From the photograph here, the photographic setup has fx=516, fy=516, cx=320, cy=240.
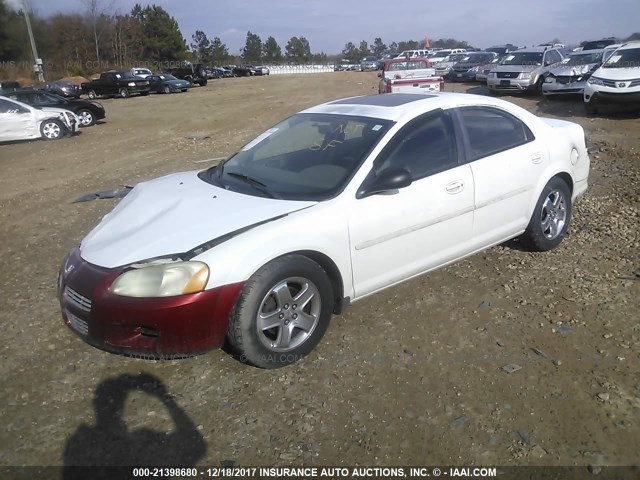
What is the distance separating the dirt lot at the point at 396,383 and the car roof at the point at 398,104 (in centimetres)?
140

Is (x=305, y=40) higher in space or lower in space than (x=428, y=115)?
higher

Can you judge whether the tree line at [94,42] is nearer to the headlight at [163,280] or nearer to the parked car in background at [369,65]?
the parked car in background at [369,65]

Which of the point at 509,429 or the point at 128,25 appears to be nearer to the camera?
the point at 509,429

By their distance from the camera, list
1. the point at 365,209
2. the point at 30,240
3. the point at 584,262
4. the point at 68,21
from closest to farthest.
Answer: the point at 365,209
the point at 584,262
the point at 30,240
the point at 68,21

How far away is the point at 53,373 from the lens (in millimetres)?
3281

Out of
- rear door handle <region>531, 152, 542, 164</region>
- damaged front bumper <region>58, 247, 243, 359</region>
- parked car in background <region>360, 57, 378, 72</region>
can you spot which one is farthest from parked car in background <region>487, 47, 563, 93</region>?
parked car in background <region>360, 57, 378, 72</region>

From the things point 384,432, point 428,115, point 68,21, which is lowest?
point 384,432

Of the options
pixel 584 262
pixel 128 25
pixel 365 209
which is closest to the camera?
pixel 365 209

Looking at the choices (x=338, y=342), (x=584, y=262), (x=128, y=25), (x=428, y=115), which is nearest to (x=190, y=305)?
(x=338, y=342)

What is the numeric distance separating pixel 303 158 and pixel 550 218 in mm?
2397

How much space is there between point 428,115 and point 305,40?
129225 millimetres

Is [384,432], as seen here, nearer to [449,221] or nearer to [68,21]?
[449,221]

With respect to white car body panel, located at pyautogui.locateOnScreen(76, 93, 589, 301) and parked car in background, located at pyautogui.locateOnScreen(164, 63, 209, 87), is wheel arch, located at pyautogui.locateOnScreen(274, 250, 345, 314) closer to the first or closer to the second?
white car body panel, located at pyautogui.locateOnScreen(76, 93, 589, 301)

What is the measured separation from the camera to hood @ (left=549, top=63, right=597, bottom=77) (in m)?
15.5
